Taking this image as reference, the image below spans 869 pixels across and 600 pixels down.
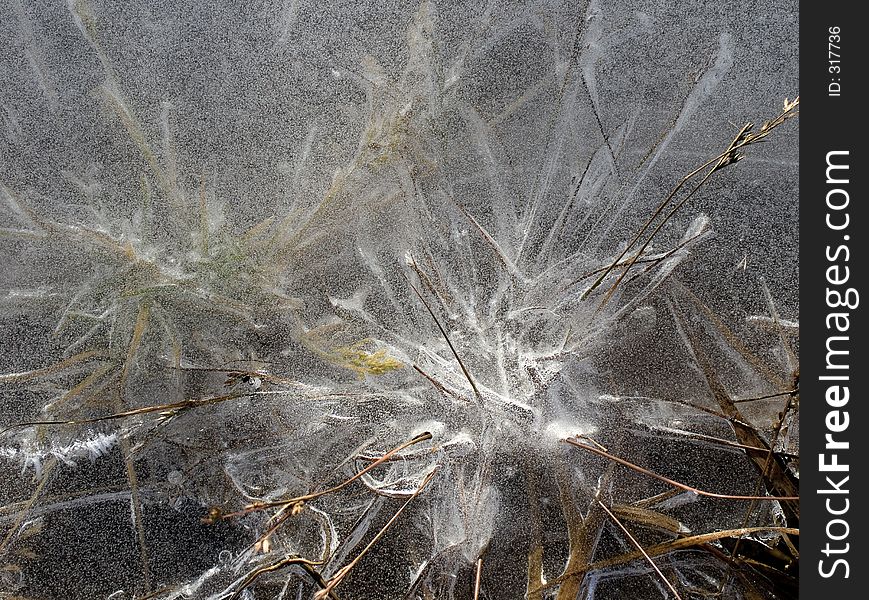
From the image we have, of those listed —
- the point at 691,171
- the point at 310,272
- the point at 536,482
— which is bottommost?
the point at 536,482

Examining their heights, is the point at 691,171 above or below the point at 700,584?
above

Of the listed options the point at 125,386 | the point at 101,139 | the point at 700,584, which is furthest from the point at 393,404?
the point at 101,139

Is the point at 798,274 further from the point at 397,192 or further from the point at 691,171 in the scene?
the point at 397,192

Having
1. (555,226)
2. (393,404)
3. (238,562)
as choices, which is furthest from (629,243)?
(238,562)

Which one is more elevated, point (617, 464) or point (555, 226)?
point (555, 226)

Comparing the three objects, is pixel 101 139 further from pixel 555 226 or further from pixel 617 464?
pixel 617 464

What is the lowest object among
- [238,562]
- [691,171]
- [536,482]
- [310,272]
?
[238,562]
